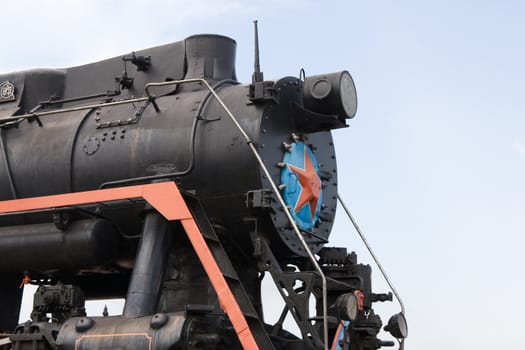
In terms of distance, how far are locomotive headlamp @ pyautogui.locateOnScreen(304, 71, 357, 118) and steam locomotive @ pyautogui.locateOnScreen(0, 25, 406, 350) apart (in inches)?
0.6

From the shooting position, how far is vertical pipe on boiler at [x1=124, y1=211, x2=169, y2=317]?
8.09 meters

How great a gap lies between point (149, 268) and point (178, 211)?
0.62 m

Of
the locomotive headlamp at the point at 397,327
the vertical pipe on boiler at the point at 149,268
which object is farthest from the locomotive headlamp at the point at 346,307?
the vertical pipe on boiler at the point at 149,268

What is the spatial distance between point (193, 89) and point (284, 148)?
1.35 m

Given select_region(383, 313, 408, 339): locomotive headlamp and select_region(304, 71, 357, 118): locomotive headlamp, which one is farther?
select_region(383, 313, 408, 339): locomotive headlamp

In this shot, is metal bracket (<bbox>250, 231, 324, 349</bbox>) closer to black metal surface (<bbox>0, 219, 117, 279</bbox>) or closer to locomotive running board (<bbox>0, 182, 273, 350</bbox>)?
locomotive running board (<bbox>0, 182, 273, 350</bbox>)

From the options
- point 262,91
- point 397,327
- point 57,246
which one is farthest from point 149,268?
point 397,327

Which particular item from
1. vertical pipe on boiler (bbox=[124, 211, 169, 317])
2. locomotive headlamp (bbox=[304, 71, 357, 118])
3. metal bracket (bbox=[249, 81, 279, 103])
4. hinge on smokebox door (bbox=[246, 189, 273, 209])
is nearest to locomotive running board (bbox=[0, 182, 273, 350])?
vertical pipe on boiler (bbox=[124, 211, 169, 317])

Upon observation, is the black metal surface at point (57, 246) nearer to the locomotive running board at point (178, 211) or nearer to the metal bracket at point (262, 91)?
the locomotive running board at point (178, 211)

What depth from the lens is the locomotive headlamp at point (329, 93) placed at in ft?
30.0

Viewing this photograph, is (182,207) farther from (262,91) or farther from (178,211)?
(262,91)

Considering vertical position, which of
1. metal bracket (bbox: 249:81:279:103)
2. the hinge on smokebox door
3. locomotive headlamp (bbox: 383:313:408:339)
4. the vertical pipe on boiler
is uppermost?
metal bracket (bbox: 249:81:279:103)

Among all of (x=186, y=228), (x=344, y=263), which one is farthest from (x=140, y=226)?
(x=344, y=263)

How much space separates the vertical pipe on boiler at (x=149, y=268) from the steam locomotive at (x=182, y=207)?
14 mm
